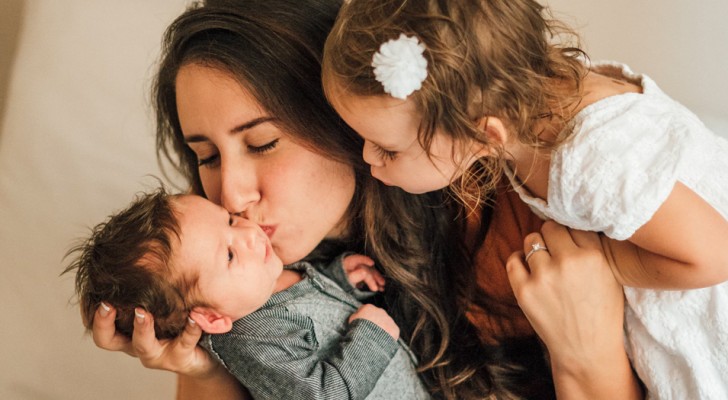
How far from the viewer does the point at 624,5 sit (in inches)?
64.6

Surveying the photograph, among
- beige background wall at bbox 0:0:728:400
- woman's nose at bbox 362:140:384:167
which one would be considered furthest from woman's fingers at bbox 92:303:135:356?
beige background wall at bbox 0:0:728:400

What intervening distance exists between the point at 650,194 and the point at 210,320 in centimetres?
68

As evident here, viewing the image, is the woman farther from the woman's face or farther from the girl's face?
the girl's face

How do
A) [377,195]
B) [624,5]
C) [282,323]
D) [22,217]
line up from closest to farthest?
[282,323], [377,195], [624,5], [22,217]

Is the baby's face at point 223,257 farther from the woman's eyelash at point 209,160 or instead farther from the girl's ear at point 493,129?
the girl's ear at point 493,129

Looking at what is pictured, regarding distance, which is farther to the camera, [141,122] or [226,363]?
[141,122]

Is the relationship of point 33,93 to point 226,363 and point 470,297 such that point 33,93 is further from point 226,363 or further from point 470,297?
point 470,297

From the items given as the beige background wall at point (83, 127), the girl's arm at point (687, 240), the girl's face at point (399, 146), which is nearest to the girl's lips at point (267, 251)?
the girl's face at point (399, 146)

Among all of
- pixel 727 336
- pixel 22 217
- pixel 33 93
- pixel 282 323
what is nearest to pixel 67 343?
pixel 22 217

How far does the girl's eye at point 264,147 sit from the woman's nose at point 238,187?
3 centimetres

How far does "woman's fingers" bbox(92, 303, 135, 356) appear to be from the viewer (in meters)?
1.10

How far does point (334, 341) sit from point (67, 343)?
838 millimetres

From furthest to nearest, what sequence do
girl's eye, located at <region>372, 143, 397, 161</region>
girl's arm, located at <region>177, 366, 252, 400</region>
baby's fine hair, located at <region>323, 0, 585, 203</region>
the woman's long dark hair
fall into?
girl's arm, located at <region>177, 366, 252, 400</region> < the woman's long dark hair < girl's eye, located at <region>372, 143, 397, 161</region> < baby's fine hair, located at <region>323, 0, 585, 203</region>

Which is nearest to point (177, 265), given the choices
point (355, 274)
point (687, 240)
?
point (355, 274)
